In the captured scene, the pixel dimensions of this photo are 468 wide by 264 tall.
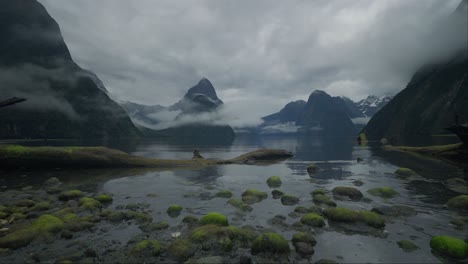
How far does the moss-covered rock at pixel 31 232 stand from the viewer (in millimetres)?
10255

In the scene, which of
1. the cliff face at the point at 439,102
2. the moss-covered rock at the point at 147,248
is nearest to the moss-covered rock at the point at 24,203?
the moss-covered rock at the point at 147,248

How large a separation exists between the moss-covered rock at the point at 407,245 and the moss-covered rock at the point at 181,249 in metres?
9.00

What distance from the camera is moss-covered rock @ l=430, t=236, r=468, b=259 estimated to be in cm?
930

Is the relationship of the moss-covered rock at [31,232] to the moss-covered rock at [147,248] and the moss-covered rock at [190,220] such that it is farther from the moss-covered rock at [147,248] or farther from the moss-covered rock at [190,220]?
the moss-covered rock at [190,220]

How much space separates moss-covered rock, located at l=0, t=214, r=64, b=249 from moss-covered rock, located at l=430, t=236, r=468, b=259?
56.8 feet

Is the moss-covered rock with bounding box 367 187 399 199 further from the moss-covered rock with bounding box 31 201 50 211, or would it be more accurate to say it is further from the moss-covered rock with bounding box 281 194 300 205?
the moss-covered rock with bounding box 31 201 50 211

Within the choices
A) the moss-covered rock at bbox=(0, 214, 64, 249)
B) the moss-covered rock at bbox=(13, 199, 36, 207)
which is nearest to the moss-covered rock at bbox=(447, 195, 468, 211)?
the moss-covered rock at bbox=(0, 214, 64, 249)

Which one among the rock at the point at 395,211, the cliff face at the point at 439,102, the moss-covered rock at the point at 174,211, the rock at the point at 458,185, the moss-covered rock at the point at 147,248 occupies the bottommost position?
the moss-covered rock at the point at 174,211

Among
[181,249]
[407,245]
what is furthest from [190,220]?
[407,245]

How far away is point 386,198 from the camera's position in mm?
18641

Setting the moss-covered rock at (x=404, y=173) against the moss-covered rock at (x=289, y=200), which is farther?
the moss-covered rock at (x=404, y=173)

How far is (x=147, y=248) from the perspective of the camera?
9.90 meters

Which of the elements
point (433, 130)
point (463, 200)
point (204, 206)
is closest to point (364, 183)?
point (463, 200)

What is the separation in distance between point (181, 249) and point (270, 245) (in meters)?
3.72
